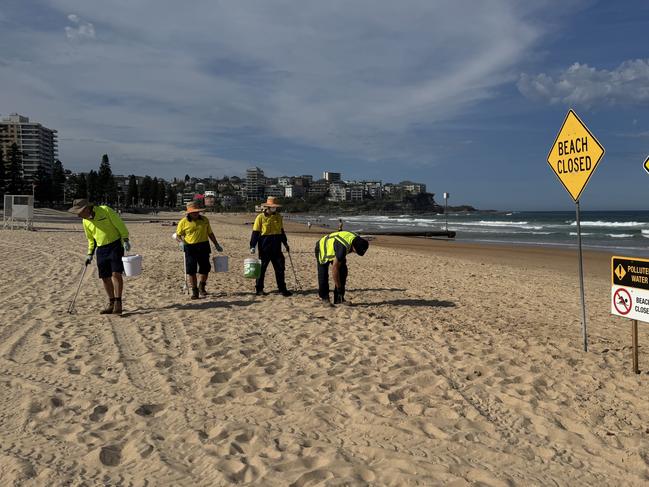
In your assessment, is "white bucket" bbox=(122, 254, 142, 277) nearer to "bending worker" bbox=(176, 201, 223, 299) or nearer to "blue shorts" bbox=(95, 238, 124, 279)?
"blue shorts" bbox=(95, 238, 124, 279)

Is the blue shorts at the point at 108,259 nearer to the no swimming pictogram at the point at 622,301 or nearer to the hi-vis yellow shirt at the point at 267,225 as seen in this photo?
the hi-vis yellow shirt at the point at 267,225

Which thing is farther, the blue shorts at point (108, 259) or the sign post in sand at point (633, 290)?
the blue shorts at point (108, 259)

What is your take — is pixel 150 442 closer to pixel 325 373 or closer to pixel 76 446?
pixel 76 446

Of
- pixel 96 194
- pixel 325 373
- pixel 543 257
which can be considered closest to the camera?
pixel 325 373

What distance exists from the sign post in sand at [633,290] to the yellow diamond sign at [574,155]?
1.01 metres

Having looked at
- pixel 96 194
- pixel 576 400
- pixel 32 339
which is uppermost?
pixel 96 194

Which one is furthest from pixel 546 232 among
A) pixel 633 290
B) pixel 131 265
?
pixel 131 265

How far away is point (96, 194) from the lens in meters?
98.6

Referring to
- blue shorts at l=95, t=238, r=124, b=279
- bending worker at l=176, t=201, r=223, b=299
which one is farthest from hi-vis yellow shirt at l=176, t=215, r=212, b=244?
blue shorts at l=95, t=238, r=124, b=279

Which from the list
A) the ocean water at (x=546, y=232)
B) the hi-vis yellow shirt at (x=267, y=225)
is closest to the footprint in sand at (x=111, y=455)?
the hi-vis yellow shirt at (x=267, y=225)

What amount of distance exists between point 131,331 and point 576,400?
5.17 meters

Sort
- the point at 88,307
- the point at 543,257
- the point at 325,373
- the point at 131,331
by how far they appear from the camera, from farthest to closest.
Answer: the point at 543,257, the point at 88,307, the point at 131,331, the point at 325,373

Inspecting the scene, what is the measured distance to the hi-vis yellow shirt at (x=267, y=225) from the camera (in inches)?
333

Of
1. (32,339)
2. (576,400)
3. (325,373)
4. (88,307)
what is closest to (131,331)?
(32,339)
